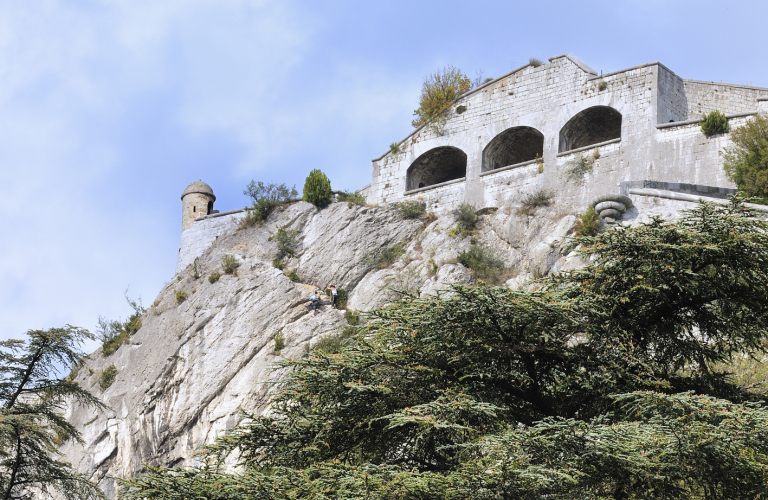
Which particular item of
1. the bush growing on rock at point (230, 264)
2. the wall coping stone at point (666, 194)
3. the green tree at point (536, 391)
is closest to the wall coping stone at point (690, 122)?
the wall coping stone at point (666, 194)

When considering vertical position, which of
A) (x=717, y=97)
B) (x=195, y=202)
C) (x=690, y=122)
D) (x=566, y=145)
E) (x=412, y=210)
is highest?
(x=717, y=97)

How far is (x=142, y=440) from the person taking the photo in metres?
22.5

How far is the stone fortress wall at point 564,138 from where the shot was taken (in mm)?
23656

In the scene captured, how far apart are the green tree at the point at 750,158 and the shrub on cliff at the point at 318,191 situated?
39.8 ft

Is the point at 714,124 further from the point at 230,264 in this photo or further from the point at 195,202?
the point at 195,202

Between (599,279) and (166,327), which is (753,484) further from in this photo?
(166,327)

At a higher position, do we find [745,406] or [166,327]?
[166,327]

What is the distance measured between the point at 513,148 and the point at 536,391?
18040mm

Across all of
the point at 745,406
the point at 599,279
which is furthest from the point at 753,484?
the point at 599,279

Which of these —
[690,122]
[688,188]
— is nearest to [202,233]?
[688,188]

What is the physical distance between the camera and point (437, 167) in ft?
96.9

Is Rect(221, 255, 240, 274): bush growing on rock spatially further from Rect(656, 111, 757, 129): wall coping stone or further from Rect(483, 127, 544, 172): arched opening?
Rect(656, 111, 757, 129): wall coping stone

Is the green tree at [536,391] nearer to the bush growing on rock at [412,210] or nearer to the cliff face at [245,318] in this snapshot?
the cliff face at [245,318]

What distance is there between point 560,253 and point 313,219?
8.73 metres
